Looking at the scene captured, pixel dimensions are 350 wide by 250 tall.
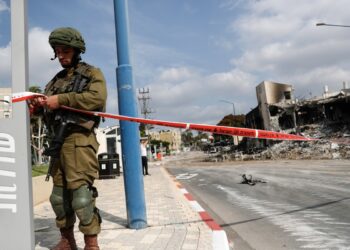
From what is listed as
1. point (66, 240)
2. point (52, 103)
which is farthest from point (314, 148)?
point (52, 103)

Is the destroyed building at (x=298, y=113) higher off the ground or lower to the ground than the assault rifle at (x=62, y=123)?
higher

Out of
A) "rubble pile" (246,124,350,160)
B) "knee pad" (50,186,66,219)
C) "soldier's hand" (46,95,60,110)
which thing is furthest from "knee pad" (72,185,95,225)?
"rubble pile" (246,124,350,160)

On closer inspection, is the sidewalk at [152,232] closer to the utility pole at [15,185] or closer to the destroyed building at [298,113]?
the utility pole at [15,185]

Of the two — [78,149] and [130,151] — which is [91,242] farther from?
[130,151]

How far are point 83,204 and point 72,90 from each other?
959 mm

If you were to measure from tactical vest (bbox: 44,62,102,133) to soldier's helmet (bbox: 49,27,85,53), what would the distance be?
0.22 m

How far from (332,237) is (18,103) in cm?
351

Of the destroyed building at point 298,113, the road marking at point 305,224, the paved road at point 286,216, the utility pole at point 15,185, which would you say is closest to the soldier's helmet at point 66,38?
the utility pole at point 15,185

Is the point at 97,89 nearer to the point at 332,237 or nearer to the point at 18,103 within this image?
the point at 18,103

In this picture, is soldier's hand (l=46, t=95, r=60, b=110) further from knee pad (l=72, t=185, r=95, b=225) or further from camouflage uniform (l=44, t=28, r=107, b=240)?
knee pad (l=72, t=185, r=95, b=225)

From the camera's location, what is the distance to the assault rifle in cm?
322

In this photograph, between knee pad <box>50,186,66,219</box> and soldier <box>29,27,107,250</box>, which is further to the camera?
knee pad <box>50,186,66,219</box>

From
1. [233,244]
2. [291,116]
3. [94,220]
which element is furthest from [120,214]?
[291,116]

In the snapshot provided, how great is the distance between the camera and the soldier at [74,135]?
3.14m
